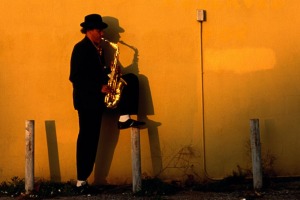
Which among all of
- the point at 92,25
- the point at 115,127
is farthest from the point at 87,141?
the point at 92,25

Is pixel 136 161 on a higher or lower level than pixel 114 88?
lower

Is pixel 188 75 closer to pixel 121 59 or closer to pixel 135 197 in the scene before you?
pixel 121 59

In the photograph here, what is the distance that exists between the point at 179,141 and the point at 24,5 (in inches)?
116

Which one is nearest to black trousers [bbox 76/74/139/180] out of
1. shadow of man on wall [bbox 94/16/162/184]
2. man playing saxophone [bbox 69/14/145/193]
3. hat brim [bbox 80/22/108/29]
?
man playing saxophone [bbox 69/14/145/193]

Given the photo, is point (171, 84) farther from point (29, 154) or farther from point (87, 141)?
point (29, 154)

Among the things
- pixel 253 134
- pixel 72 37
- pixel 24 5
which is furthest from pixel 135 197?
pixel 24 5

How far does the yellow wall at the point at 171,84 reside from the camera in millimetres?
6996

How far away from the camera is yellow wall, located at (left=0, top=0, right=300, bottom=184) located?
275 inches

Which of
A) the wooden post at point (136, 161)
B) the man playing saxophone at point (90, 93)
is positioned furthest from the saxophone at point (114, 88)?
the wooden post at point (136, 161)

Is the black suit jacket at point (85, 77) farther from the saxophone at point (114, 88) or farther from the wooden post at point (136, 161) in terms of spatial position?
the wooden post at point (136, 161)

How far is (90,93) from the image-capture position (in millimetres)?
6590

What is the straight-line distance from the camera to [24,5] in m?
7.09

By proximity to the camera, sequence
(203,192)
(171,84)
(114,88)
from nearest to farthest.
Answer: (203,192)
(114,88)
(171,84)

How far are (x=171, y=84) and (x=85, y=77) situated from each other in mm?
1246
